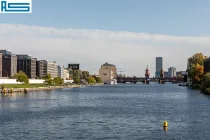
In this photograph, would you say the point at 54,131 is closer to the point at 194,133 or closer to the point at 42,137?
the point at 42,137

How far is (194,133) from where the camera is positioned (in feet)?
187

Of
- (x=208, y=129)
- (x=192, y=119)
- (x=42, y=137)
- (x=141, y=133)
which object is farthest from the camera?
(x=192, y=119)

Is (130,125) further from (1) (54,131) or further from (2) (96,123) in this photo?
(1) (54,131)

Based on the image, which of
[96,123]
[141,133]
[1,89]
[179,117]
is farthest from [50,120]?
[1,89]

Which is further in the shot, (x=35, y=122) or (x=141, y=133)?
(x=35, y=122)

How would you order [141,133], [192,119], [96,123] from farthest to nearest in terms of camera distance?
[192,119] < [96,123] < [141,133]

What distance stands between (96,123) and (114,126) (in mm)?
4680

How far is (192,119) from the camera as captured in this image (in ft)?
240

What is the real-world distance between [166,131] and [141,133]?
453 cm

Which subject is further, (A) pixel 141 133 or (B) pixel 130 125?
(B) pixel 130 125

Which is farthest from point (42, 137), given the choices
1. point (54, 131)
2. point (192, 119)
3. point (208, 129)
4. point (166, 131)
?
point (192, 119)

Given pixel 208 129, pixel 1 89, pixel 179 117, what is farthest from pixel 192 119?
pixel 1 89

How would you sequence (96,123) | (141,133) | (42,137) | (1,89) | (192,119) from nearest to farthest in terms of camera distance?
(42,137), (141,133), (96,123), (192,119), (1,89)

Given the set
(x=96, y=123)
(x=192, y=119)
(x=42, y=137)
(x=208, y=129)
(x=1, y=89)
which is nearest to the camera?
(x=42, y=137)
